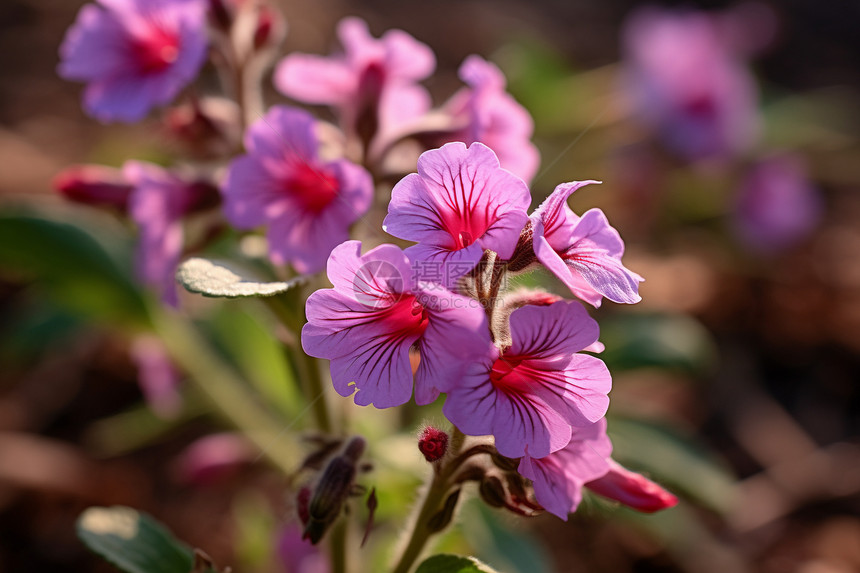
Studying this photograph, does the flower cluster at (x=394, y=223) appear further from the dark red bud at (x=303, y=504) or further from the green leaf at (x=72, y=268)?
the green leaf at (x=72, y=268)

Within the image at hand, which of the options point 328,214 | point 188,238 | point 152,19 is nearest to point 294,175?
point 328,214

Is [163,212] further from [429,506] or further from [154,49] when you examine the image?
[429,506]

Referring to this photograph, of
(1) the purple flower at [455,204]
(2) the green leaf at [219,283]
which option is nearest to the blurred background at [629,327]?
(1) the purple flower at [455,204]

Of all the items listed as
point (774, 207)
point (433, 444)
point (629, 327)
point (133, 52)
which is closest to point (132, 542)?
point (433, 444)

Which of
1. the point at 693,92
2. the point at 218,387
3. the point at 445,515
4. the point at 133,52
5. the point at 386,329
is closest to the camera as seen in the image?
the point at 386,329

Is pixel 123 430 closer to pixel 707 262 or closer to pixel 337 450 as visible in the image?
pixel 337 450

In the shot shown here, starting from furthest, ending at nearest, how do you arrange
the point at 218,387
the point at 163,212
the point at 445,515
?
the point at 218,387 < the point at 163,212 < the point at 445,515

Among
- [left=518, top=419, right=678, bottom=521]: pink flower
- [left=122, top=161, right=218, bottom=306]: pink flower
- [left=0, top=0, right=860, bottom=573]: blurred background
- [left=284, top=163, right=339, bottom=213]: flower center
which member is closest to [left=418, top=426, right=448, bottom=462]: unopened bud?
[left=518, top=419, right=678, bottom=521]: pink flower
